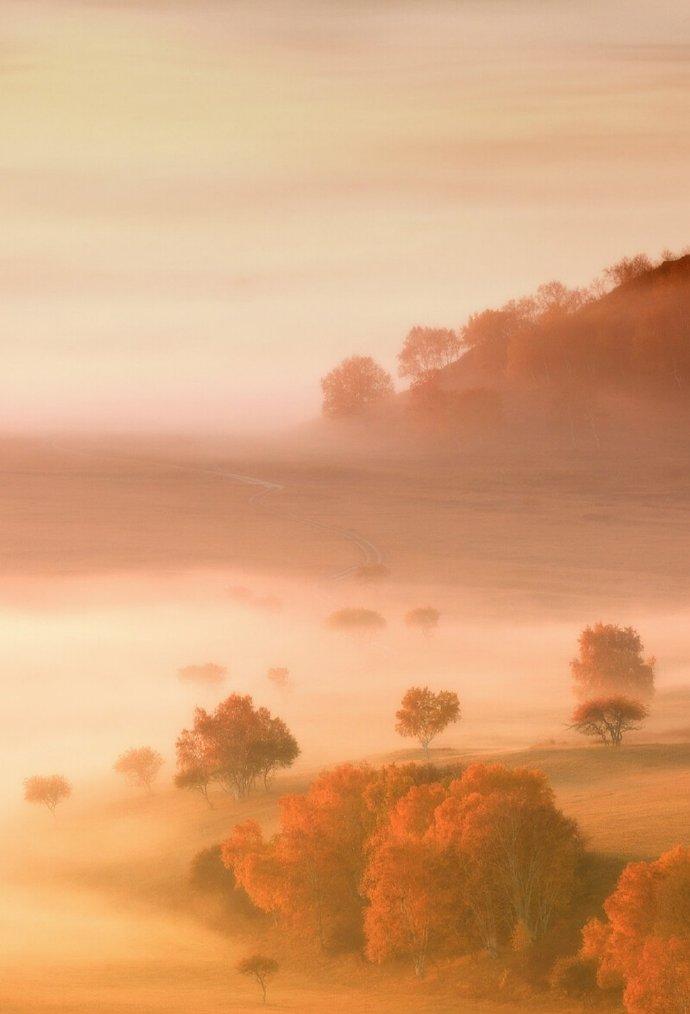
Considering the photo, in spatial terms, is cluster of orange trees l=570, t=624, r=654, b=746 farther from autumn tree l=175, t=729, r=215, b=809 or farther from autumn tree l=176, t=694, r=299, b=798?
autumn tree l=175, t=729, r=215, b=809

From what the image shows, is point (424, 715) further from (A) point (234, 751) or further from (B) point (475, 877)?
(B) point (475, 877)

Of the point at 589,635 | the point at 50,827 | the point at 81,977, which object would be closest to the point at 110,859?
the point at 50,827

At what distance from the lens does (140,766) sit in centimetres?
13288

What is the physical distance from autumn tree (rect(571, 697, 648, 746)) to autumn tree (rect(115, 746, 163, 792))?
44.9 meters

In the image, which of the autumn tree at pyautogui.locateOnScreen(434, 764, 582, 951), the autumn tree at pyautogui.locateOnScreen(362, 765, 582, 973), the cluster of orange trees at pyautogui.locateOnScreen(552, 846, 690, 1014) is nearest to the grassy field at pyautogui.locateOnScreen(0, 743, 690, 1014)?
the autumn tree at pyautogui.locateOnScreen(362, 765, 582, 973)

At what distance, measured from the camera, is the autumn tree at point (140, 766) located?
436 feet

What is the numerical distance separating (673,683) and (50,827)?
8768cm

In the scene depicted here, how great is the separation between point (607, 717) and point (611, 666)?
120ft

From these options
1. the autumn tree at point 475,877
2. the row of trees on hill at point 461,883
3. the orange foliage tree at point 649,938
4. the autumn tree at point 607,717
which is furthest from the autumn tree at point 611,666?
the orange foliage tree at point 649,938

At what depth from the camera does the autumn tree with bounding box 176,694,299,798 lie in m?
119

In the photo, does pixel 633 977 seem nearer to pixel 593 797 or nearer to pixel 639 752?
pixel 593 797

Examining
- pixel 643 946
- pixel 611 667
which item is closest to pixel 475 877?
pixel 643 946

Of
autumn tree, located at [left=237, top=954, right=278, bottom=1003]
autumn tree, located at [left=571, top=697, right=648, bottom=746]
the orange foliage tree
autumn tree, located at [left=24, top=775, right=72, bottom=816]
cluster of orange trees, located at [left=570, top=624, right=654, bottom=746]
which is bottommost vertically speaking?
autumn tree, located at [left=237, top=954, right=278, bottom=1003]

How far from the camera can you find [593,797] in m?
92.5
